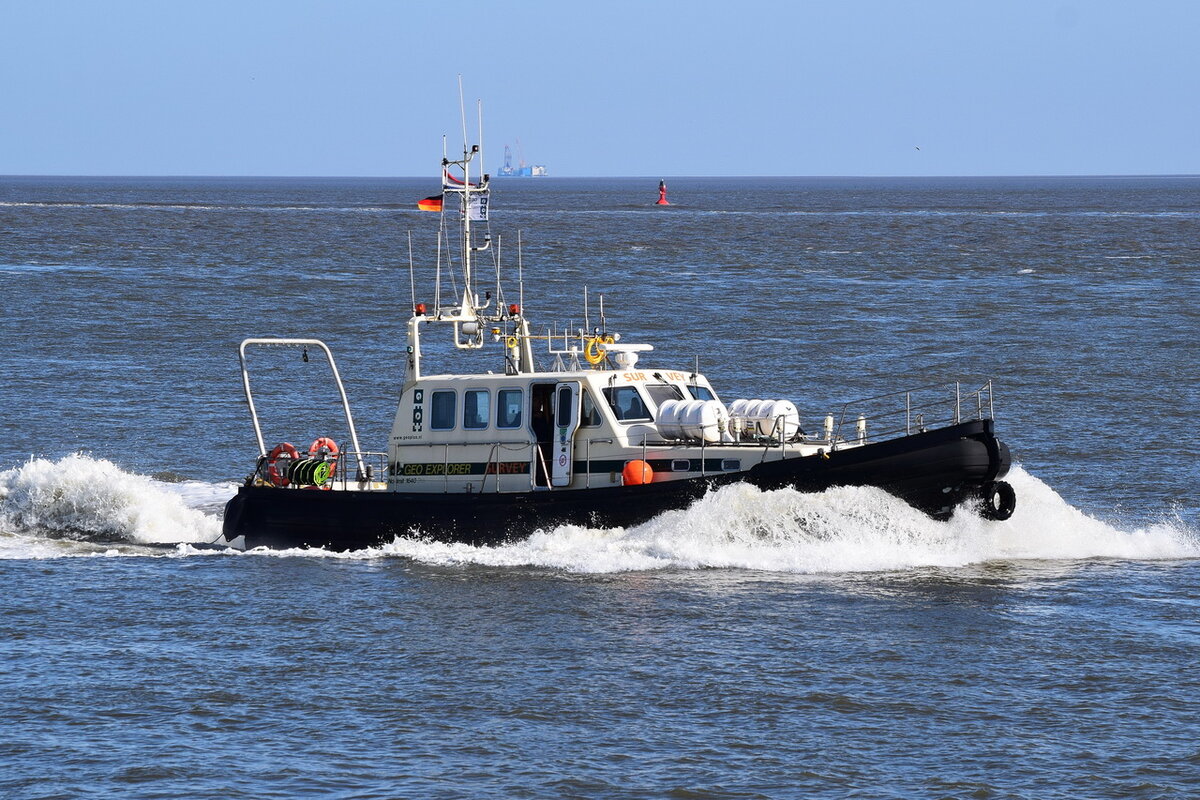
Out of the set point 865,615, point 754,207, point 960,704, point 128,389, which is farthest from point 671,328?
point 754,207

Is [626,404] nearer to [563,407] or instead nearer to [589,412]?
[589,412]

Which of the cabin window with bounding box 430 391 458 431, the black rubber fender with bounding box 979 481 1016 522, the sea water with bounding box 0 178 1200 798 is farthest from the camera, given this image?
the cabin window with bounding box 430 391 458 431

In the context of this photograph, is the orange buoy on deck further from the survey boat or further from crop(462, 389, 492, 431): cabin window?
crop(462, 389, 492, 431): cabin window

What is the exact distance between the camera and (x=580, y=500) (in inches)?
819

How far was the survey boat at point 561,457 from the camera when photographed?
20.1 m

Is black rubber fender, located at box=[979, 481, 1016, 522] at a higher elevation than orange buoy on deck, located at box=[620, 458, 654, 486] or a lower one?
lower

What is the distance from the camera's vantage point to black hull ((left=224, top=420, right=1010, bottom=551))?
19953 millimetres

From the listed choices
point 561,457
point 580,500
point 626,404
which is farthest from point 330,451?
point 626,404

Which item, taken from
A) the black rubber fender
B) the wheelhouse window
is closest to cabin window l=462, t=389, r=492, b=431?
the wheelhouse window

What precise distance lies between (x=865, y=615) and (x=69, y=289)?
1760 inches

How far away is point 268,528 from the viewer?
→ 2239 cm

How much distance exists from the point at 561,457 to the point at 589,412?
2.31 feet

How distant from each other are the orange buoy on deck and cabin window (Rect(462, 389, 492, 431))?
2231 mm

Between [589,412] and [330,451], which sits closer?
[589,412]
